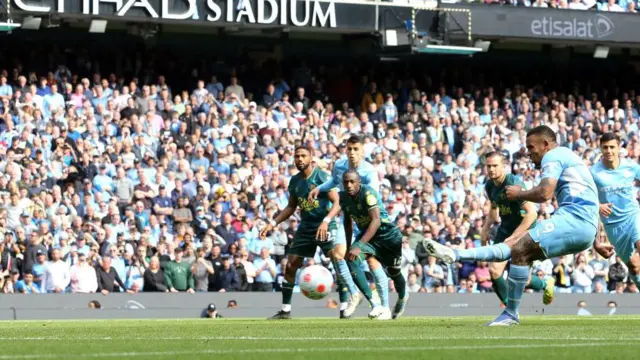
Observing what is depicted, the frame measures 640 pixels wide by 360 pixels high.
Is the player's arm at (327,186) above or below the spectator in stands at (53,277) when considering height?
above

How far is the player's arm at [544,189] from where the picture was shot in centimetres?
1243

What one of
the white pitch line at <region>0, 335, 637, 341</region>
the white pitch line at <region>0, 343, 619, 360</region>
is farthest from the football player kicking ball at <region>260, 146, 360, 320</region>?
the white pitch line at <region>0, 343, 619, 360</region>

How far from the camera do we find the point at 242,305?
2414 centimetres

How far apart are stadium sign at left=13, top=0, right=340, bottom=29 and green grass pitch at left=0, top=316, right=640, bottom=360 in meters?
15.6

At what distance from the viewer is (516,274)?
528 inches

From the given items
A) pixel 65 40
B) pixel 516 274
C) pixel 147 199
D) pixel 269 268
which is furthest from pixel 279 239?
pixel 516 274

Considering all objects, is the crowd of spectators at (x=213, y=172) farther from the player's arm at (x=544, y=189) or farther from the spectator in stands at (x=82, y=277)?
the player's arm at (x=544, y=189)

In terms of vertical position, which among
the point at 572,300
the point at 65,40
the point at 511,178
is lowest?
the point at 572,300

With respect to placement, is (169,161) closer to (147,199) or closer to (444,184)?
(147,199)

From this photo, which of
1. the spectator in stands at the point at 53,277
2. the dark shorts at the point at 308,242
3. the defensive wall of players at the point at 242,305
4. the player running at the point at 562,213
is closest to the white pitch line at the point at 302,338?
the player running at the point at 562,213

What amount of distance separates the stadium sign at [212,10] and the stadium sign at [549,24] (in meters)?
3.68

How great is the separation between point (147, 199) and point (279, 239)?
2565 millimetres

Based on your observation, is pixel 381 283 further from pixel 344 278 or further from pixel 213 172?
pixel 213 172

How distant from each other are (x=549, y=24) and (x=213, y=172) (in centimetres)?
1170
